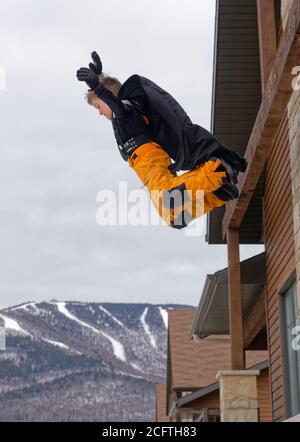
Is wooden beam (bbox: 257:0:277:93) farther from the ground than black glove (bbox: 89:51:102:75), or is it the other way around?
wooden beam (bbox: 257:0:277:93)

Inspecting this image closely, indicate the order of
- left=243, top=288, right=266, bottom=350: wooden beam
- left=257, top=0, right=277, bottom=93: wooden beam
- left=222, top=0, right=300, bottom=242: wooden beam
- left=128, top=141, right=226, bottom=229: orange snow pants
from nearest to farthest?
left=128, top=141, right=226, bottom=229: orange snow pants < left=222, top=0, right=300, bottom=242: wooden beam < left=257, top=0, right=277, bottom=93: wooden beam < left=243, top=288, right=266, bottom=350: wooden beam

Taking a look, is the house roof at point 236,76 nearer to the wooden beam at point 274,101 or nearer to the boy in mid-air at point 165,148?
the wooden beam at point 274,101

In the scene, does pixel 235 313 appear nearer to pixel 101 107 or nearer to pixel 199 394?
pixel 101 107

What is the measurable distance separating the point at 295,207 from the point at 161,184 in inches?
101

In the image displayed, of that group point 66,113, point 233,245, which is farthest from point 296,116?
point 66,113

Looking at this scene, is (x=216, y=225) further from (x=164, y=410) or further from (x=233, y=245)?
(x=164, y=410)

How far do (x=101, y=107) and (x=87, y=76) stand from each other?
0.43 meters

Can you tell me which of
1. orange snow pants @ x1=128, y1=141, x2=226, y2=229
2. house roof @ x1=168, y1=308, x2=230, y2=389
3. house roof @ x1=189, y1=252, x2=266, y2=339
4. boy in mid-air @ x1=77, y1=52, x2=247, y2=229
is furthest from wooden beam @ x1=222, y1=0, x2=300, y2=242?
house roof @ x1=168, y1=308, x2=230, y2=389

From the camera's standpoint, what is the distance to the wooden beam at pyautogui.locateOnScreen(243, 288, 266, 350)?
1249cm

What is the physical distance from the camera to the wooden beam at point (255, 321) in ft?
41.0

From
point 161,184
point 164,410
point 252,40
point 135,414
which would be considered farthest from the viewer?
point 135,414

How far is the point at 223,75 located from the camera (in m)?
12.2

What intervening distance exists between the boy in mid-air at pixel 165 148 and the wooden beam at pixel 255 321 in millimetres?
6862

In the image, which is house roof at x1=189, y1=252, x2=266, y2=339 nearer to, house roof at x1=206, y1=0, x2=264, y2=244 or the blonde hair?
house roof at x1=206, y1=0, x2=264, y2=244
